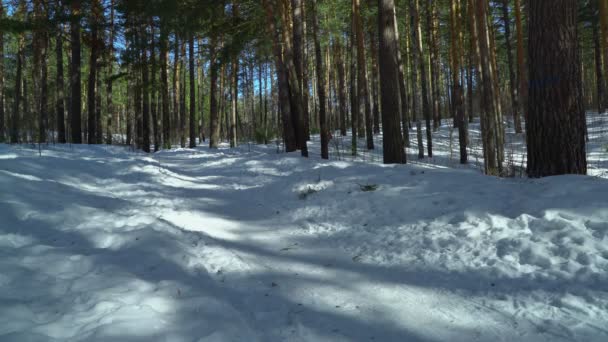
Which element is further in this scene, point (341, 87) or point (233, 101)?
point (341, 87)

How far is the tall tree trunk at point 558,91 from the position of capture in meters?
4.20

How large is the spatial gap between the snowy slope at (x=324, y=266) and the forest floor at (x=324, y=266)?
0.04 feet

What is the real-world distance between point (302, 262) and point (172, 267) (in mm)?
1226

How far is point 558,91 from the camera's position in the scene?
423cm

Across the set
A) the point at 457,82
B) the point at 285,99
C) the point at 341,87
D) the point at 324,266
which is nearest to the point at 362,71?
the point at 457,82

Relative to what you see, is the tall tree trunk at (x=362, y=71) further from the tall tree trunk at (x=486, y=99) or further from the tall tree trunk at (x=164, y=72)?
the tall tree trunk at (x=164, y=72)

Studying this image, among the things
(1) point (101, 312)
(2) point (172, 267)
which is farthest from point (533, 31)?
(1) point (101, 312)

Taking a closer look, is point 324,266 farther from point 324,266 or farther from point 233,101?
point 233,101

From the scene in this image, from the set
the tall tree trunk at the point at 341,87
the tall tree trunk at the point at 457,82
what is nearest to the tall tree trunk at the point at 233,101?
the tall tree trunk at the point at 341,87

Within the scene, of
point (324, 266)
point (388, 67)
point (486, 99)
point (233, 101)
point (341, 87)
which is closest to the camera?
point (324, 266)

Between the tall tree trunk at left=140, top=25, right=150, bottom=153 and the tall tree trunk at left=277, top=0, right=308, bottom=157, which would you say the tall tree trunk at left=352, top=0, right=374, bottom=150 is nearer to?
the tall tree trunk at left=277, top=0, right=308, bottom=157

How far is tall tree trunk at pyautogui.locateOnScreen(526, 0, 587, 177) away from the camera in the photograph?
420 centimetres

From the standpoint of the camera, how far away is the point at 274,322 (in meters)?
2.27

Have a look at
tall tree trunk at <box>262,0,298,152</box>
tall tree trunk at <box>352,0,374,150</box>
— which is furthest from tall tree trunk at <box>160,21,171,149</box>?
tall tree trunk at <box>352,0,374,150</box>
